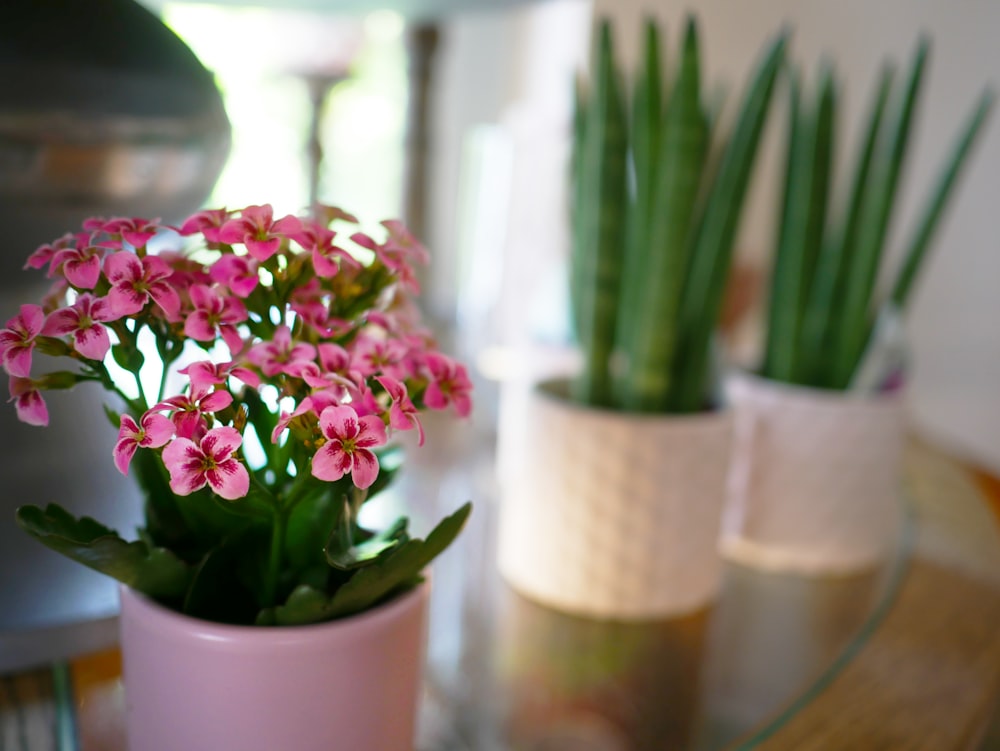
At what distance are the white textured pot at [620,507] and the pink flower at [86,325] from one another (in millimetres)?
260

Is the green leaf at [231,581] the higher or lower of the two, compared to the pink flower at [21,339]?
lower

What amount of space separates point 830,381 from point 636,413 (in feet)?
0.52

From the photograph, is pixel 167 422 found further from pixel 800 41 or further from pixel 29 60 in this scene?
pixel 800 41

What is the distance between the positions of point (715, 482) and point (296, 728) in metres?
0.27

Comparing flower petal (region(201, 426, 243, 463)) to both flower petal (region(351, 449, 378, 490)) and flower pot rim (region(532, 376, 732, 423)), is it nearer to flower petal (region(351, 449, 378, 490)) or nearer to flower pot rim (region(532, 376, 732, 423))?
flower petal (region(351, 449, 378, 490))

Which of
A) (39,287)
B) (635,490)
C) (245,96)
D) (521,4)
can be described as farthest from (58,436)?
(245,96)

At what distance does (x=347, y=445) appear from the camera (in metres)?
0.22

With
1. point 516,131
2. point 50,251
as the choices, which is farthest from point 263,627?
point 516,131

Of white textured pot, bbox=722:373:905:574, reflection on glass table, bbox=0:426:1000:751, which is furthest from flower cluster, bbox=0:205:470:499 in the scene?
white textured pot, bbox=722:373:905:574

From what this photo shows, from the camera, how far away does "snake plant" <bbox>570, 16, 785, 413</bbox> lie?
1.40 feet

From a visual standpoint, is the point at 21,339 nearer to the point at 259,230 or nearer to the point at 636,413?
the point at 259,230

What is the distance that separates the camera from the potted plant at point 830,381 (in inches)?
20.4

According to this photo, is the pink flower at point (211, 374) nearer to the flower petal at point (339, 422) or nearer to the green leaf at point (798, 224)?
the flower petal at point (339, 422)

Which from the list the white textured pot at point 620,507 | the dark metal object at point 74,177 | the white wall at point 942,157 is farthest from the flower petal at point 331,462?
the white wall at point 942,157
